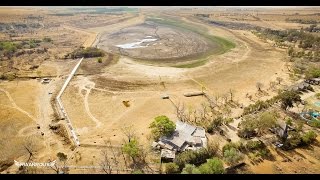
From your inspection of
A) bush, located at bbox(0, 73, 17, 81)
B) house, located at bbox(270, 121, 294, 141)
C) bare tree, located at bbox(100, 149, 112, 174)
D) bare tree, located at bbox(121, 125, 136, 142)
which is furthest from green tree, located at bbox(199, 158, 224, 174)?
bush, located at bbox(0, 73, 17, 81)

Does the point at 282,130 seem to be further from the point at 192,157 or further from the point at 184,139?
the point at 192,157

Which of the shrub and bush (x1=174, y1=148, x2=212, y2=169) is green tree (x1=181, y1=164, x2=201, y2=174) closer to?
bush (x1=174, y1=148, x2=212, y2=169)

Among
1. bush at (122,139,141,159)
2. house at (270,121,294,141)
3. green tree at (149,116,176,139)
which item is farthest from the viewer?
green tree at (149,116,176,139)

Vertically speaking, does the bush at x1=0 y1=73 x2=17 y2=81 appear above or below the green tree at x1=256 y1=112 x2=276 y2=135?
below

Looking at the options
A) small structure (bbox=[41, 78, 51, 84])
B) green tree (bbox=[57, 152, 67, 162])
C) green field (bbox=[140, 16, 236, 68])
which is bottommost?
green field (bbox=[140, 16, 236, 68])

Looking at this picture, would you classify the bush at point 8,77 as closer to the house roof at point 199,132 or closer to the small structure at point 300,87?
the house roof at point 199,132

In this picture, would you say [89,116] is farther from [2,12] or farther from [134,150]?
[2,12]

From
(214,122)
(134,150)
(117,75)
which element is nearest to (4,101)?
(117,75)
